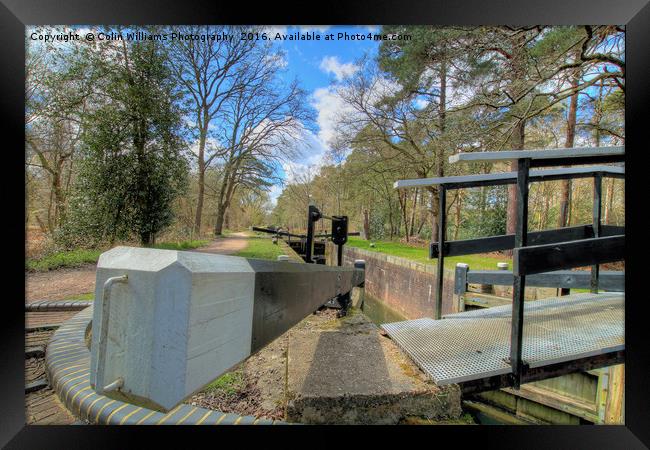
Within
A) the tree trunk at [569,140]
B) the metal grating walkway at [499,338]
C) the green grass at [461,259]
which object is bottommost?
the green grass at [461,259]

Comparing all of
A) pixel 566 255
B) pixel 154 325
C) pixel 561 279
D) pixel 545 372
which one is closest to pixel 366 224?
pixel 561 279

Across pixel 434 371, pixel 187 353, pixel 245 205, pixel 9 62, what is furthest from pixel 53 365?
pixel 245 205

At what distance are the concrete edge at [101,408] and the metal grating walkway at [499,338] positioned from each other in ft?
2.06

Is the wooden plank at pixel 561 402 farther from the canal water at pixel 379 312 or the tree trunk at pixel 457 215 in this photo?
the tree trunk at pixel 457 215

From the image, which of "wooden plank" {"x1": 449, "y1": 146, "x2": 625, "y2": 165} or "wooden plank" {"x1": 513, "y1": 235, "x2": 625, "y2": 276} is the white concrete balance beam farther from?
"wooden plank" {"x1": 513, "y1": 235, "x2": 625, "y2": 276}

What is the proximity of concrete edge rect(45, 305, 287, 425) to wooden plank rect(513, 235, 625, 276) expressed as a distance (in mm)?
925

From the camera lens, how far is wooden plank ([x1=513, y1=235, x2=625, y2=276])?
0.90 meters

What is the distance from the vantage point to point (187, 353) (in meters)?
0.31

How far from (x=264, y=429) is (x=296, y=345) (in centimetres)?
32

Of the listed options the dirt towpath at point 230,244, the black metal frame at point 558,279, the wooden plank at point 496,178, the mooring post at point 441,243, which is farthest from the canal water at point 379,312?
the wooden plank at point 496,178

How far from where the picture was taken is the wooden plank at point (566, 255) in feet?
2.94

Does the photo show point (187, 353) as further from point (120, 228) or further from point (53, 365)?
point (120, 228)

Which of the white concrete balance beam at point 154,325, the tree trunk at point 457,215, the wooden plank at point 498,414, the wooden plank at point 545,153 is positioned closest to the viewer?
the white concrete balance beam at point 154,325

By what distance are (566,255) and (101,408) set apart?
5.22ft
